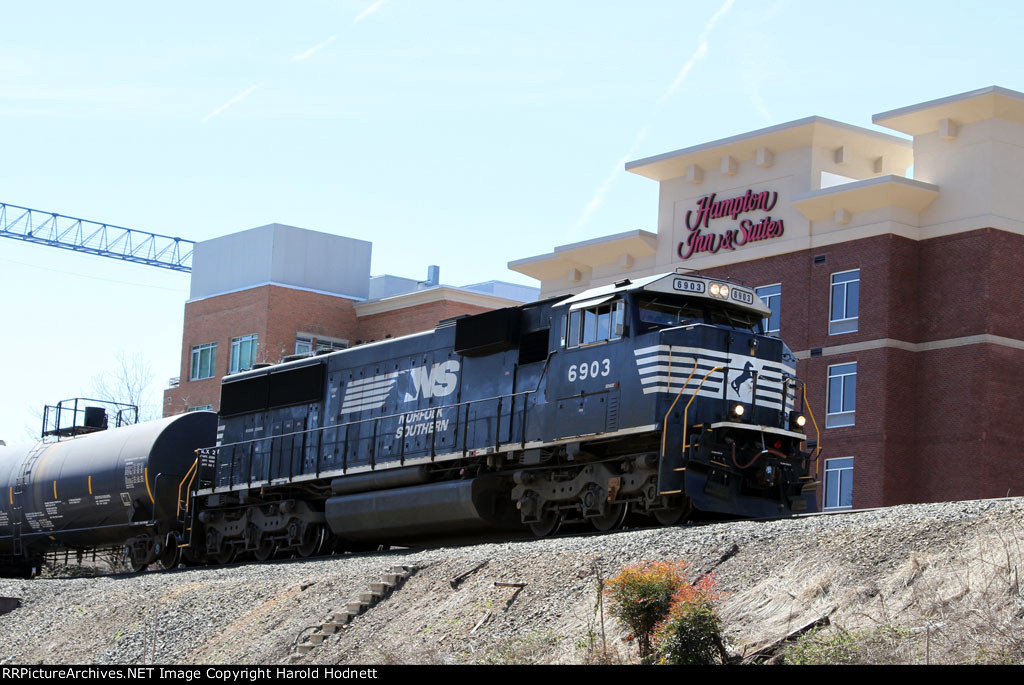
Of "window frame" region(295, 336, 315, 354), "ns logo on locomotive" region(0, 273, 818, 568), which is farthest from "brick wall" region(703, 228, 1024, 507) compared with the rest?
"window frame" region(295, 336, 315, 354)

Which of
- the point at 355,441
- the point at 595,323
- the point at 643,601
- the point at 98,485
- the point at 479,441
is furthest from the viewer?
the point at 98,485

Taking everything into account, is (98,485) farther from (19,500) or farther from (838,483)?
(838,483)

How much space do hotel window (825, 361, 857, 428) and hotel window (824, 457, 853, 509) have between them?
1.13 metres

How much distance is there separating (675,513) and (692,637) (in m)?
6.84

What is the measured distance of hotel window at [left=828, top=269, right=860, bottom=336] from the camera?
3934 centimetres

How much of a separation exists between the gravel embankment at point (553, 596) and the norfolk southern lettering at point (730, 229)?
24168 mm

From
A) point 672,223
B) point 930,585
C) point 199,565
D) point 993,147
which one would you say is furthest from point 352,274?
point 930,585

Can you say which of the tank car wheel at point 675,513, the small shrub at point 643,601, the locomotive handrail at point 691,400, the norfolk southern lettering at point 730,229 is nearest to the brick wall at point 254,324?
the norfolk southern lettering at point 730,229

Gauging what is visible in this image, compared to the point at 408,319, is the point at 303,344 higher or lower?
lower

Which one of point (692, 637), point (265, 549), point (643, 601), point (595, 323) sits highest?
point (595, 323)

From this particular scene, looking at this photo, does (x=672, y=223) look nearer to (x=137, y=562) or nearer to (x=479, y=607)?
(x=137, y=562)

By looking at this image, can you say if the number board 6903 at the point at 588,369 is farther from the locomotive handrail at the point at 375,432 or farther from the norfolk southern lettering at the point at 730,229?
the norfolk southern lettering at the point at 730,229

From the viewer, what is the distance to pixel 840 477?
38906mm

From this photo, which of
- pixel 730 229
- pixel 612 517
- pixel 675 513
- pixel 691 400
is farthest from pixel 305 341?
pixel 691 400
